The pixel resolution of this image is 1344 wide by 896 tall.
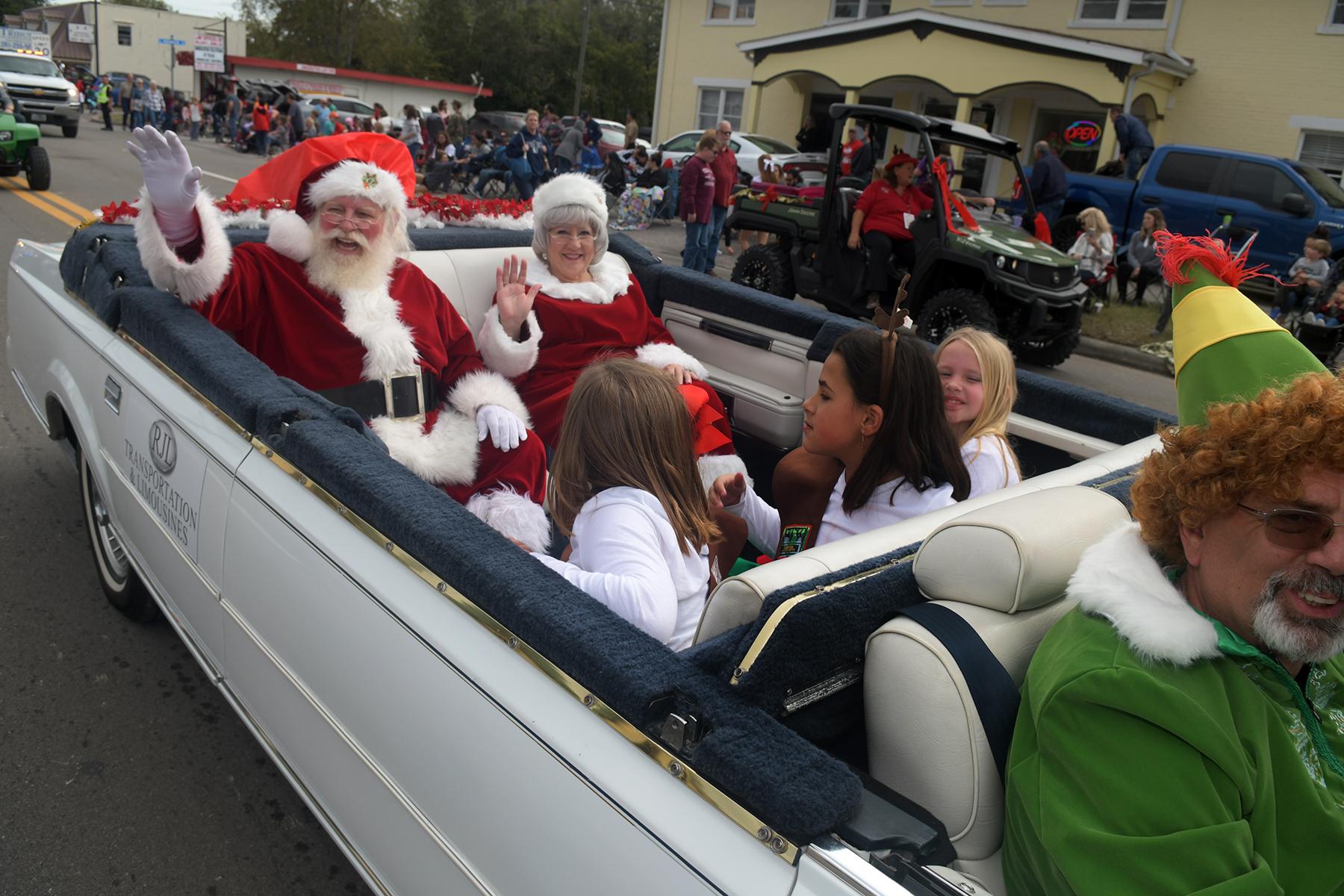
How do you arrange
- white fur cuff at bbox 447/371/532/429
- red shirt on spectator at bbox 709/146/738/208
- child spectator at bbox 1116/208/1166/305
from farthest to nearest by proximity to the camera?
child spectator at bbox 1116/208/1166/305 → red shirt on spectator at bbox 709/146/738/208 → white fur cuff at bbox 447/371/532/429

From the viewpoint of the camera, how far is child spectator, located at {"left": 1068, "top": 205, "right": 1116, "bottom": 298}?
11.3 meters

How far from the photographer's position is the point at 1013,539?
59.2 inches

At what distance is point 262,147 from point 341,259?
83.8ft

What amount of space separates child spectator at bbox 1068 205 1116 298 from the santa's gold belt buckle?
9.83 metres

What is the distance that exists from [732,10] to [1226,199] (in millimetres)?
15546

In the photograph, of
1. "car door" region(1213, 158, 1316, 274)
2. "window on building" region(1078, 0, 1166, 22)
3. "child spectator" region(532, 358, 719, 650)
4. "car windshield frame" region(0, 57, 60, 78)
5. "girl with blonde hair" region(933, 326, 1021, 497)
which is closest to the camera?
"child spectator" region(532, 358, 719, 650)

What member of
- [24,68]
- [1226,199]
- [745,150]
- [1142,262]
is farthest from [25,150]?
[1226,199]

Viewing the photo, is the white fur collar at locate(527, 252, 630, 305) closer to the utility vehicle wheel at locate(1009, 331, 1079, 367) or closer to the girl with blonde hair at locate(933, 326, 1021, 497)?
the girl with blonde hair at locate(933, 326, 1021, 497)

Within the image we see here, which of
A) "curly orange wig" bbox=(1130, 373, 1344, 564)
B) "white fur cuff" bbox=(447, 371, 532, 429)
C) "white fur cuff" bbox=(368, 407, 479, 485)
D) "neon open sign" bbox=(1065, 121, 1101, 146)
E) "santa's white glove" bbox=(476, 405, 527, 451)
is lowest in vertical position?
"white fur cuff" bbox=(368, 407, 479, 485)

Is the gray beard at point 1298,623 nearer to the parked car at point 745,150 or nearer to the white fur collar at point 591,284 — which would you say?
the white fur collar at point 591,284

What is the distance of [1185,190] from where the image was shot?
1316 centimetres

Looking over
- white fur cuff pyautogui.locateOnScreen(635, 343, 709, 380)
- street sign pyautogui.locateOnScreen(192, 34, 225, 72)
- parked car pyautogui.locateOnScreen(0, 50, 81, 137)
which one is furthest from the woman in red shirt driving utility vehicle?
street sign pyautogui.locateOnScreen(192, 34, 225, 72)

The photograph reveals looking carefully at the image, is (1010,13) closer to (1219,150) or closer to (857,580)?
(1219,150)

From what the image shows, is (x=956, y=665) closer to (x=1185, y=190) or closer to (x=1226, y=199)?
(x=1226, y=199)
